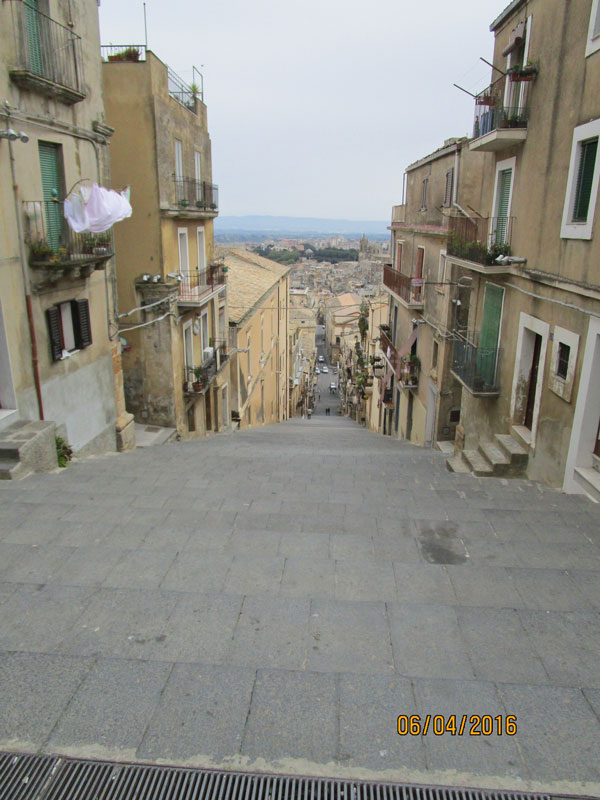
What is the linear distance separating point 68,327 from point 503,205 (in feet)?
30.0

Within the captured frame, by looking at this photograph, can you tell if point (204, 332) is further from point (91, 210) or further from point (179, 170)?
point (91, 210)

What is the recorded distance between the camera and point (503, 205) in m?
11.6

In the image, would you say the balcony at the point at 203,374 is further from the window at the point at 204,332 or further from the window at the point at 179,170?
the window at the point at 179,170

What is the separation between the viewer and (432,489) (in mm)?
9203

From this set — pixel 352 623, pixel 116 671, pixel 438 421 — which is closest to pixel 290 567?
pixel 352 623

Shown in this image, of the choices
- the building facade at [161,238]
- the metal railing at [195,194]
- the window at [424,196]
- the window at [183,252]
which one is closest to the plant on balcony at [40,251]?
the building facade at [161,238]

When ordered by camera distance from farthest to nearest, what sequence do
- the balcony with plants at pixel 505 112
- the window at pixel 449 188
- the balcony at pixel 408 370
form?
the balcony at pixel 408 370 → the window at pixel 449 188 → the balcony with plants at pixel 505 112

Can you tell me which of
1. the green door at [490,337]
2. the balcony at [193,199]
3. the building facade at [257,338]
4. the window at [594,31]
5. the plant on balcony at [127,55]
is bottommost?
the building facade at [257,338]

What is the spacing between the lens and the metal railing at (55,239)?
31.9 feet

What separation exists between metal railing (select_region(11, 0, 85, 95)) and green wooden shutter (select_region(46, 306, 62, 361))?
3909 millimetres

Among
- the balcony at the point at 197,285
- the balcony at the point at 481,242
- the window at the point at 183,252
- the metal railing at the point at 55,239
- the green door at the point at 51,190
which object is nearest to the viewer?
the metal railing at the point at 55,239

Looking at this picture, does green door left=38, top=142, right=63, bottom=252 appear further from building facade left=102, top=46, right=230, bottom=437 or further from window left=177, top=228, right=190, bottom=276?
window left=177, top=228, right=190, bottom=276

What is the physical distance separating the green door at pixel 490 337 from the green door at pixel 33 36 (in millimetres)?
9411
